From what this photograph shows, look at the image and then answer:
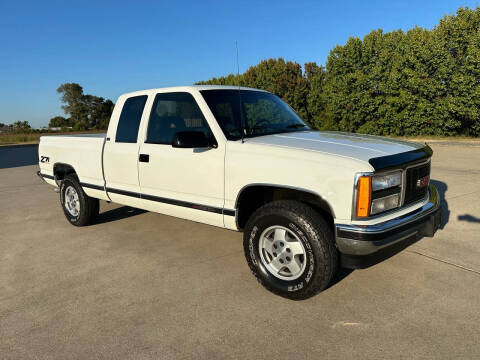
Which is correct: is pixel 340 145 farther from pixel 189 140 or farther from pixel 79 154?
pixel 79 154

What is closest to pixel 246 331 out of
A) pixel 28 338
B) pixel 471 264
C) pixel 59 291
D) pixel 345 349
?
pixel 345 349

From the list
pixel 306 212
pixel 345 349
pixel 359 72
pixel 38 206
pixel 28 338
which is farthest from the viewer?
pixel 359 72

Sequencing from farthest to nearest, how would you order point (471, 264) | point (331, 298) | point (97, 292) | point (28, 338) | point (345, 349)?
1. point (471, 264)
2. point (97, 292)
3. point (331, 298)
4. point (28, 338)
5. point (345, 349)

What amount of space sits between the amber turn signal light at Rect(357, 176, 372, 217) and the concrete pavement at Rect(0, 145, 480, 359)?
2.96ft

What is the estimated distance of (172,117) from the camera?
4207mm

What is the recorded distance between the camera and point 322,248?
115 inches

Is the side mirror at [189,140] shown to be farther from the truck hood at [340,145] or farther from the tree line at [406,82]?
the tree line at [406,82]

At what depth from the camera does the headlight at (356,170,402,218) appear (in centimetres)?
276

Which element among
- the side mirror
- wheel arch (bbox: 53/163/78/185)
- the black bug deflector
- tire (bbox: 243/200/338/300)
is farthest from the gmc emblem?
wheel arch (bbox: 53/163/78/185)

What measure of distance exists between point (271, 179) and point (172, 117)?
164 cm

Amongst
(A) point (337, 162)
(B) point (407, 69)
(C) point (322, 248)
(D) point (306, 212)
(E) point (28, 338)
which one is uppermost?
(B) point (407, 69)

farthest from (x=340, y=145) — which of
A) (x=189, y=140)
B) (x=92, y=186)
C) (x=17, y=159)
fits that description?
(x=17, y=159)

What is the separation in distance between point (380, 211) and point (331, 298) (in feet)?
3.01

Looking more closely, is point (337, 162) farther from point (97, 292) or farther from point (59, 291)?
point (59, 291)
